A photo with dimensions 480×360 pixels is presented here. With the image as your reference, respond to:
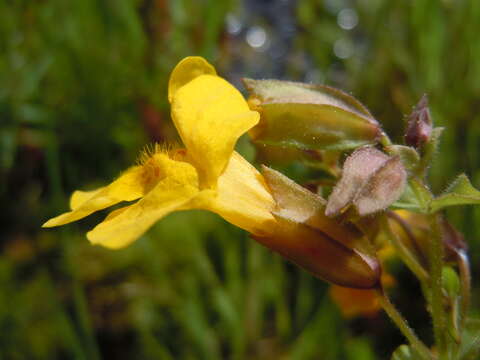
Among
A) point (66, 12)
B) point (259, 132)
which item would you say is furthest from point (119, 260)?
point (259, 132)

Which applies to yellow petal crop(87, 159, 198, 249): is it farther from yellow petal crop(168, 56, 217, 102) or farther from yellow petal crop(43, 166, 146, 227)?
yellow petal crop(168, 56, 217, 102)

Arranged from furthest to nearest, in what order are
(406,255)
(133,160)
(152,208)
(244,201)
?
(133,160), (406,255), (244,201), (152,208)

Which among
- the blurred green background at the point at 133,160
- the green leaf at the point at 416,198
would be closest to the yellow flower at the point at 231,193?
the green leaf at the point at 416,198

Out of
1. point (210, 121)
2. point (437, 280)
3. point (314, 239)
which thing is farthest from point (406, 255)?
point (210, 121)

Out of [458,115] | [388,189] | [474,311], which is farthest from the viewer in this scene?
[458,115]

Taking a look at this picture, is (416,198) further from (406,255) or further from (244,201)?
(244,201)

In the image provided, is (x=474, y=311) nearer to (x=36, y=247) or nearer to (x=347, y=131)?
(x=347, y=131)
